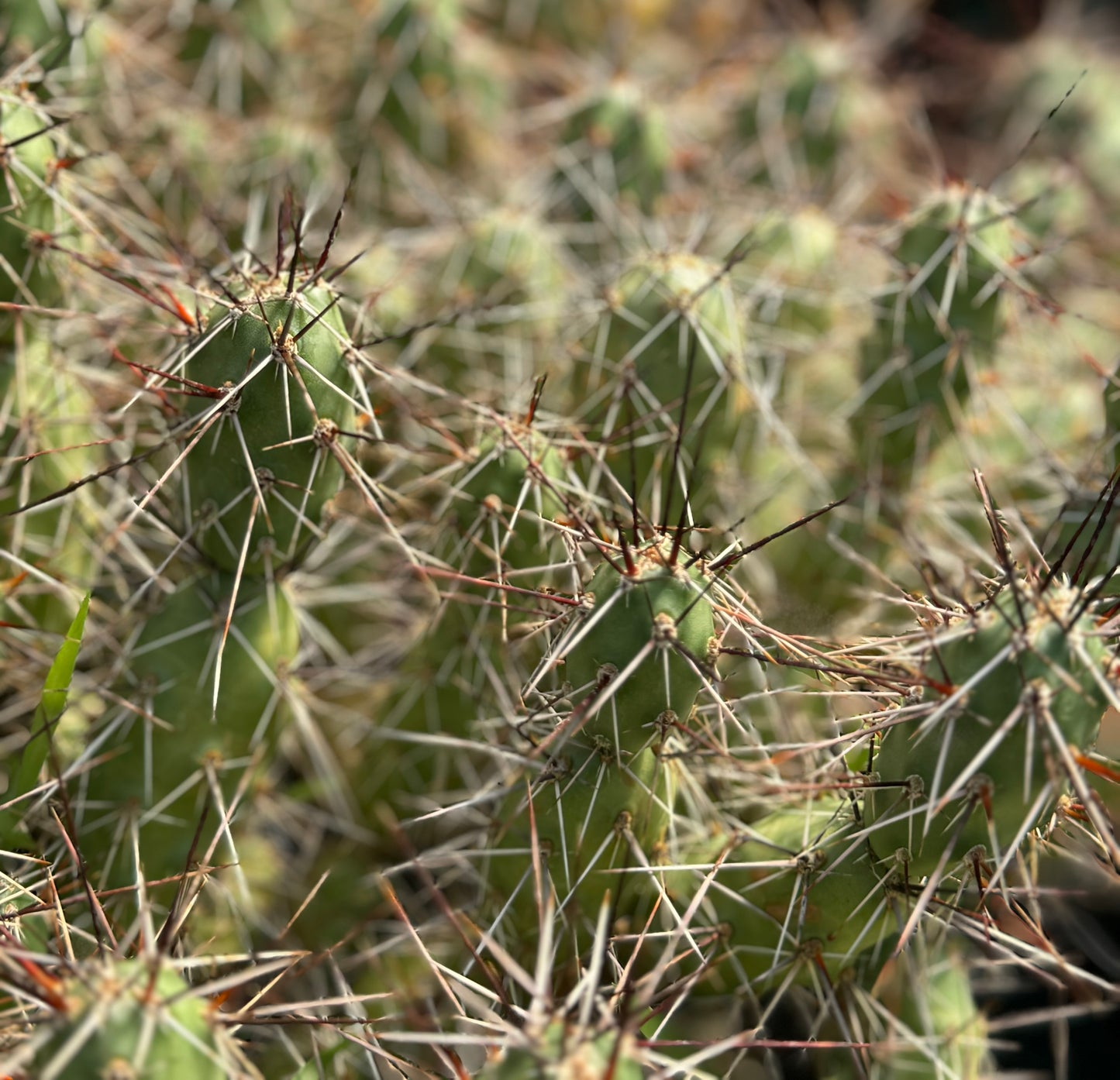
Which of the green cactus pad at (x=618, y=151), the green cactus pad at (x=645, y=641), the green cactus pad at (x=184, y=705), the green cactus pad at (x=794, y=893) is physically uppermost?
the green cactus pad at (x=618, y=151)

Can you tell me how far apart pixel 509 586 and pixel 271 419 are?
0.44 meters

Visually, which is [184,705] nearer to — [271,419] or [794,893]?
[271,419]

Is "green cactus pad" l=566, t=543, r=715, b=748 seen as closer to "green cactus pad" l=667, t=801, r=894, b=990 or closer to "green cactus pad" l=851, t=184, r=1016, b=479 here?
"green cactus pad" l=667, t=801, r=894, b=990

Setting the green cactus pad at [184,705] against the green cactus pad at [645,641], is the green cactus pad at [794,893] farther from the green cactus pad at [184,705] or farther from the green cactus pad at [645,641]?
the green cactus pad at [184,705]

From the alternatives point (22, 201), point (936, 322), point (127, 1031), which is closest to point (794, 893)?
point (127, 1031)

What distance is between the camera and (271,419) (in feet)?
5.53

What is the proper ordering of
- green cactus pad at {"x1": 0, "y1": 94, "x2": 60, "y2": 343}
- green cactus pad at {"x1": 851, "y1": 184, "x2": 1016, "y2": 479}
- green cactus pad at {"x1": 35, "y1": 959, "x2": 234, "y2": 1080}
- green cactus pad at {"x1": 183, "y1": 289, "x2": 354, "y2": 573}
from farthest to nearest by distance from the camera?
green cactus pad at {"x1": 851, "y1": 184, "x2": 1016, "y2": 479}
green cactus pad at {"x1": 0, "y1": 94, "x2": 60, "y2": 343}
green cactus pad at {"x1": 183, "y1": 289, "x2": 354, "y2": 573}
green cactus pad at {"x1": 35, "y1": 959, "x2": 234, "y2": 1080}

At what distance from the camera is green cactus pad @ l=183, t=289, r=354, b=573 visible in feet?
5.40

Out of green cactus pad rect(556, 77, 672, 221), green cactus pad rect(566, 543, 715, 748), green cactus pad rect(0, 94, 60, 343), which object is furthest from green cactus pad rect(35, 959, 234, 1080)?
green cactus pad rect(556, 77, 672, 221)

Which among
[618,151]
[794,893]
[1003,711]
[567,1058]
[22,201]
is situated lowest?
[794,893]

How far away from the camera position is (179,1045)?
1.26m

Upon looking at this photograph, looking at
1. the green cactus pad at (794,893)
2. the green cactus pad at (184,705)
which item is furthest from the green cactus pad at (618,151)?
the green cactus pad at (794,893)

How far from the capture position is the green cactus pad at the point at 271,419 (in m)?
1.65

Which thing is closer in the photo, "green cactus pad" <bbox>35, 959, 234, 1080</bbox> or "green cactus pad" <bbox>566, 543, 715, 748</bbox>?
"green cactus pad" <bbox>35, 959, 234, 1080</bbox>
